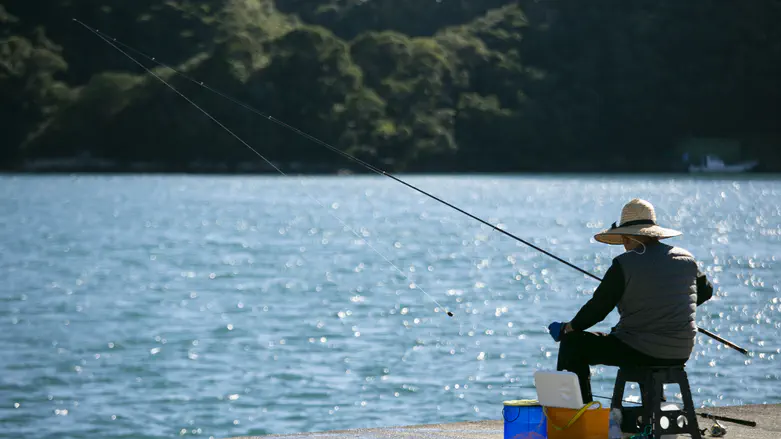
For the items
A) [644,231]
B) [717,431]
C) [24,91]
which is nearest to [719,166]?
[24,91]

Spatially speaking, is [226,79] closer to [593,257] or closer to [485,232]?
[485,232]

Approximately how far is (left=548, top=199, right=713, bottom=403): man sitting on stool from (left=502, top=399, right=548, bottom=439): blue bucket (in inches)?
9.5

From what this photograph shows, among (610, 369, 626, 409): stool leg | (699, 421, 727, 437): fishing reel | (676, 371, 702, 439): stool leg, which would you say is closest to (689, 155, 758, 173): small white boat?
(699, 421, 727, 437): fishing reel

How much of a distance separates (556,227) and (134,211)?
3041cm

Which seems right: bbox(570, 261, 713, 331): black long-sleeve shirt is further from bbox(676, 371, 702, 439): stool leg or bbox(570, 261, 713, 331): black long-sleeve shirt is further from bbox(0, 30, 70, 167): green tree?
bbox(0, 30, 70, 167): green tree

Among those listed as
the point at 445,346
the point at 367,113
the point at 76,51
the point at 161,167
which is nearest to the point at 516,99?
the point at 367,113

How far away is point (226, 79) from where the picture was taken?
413 feet

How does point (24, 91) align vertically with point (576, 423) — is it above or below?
above

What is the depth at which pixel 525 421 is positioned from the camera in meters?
6.14

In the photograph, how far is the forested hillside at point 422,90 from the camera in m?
127

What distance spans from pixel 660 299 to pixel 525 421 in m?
0.81

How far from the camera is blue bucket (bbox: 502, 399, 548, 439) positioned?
240 inches

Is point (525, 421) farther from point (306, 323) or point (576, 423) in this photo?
point (306, 323)

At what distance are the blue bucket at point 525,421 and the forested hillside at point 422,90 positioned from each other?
384ft
